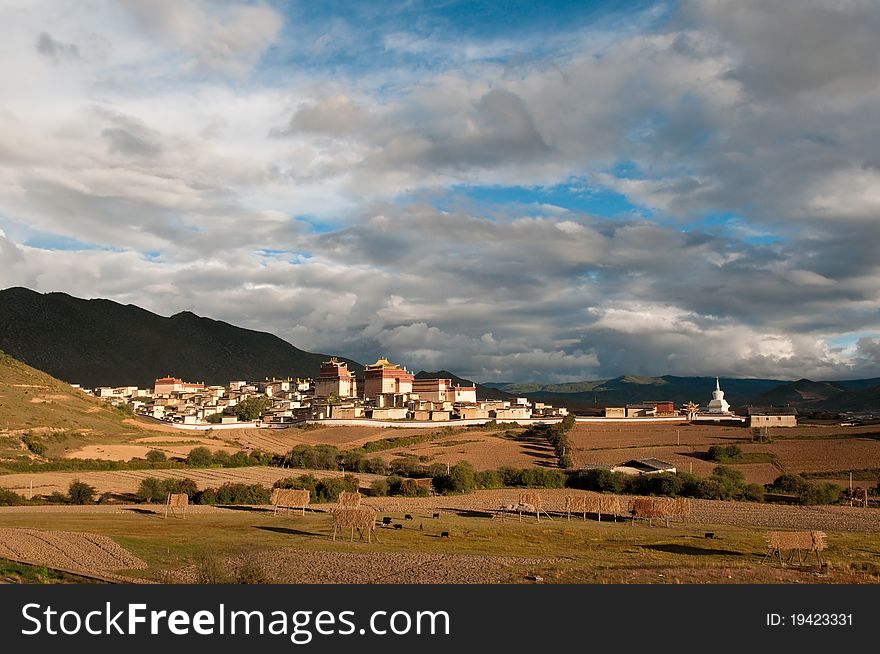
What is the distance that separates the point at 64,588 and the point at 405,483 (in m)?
44.7

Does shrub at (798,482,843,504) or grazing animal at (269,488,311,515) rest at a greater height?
grazing animal at (269,488,311,515)

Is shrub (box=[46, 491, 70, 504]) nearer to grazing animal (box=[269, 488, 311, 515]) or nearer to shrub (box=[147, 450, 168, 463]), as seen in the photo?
grazing animal (box=[269, 488, 311, 515])

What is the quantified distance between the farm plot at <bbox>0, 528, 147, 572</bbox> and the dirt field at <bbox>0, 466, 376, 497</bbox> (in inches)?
998

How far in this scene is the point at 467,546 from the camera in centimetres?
3431

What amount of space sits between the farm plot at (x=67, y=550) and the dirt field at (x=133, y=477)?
25.3 meters

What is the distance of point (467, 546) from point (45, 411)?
77627 mm

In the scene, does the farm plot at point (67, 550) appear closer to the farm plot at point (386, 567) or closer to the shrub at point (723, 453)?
the farm plot at point (386, 567)

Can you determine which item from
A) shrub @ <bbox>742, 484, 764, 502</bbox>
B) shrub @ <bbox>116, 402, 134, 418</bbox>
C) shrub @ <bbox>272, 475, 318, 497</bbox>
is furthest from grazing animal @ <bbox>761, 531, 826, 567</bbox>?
shrub @ <bbox>116, 402, 134, 418</bbox>

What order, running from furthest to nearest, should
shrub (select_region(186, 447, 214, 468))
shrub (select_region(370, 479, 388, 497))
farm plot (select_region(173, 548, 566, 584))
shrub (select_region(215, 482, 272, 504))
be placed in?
shrub (select_region(186, 447, 214, 468)), shrub (select_region(370, 479, 388, 497)), shrub (select_region(215, 482, 272, 504)), farm plot (select_region(173, 548, 566, 584))

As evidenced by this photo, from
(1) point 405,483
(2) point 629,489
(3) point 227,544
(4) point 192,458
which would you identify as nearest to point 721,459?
(2) point 629,489

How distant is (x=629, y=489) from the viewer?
6356 cm

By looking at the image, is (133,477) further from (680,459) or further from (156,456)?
(680,459)

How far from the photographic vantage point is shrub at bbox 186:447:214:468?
77062 millimetres

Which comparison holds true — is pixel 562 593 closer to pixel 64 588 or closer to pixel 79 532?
pixel 64 588
